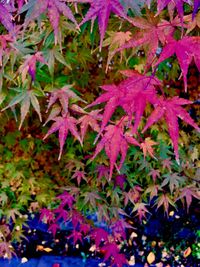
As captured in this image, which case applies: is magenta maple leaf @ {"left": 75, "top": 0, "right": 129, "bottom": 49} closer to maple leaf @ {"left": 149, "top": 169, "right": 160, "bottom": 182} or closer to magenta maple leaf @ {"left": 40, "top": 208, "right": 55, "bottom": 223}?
maple leaf @ {"left": 149, "top": 169, "right": 160, "bottom": 182}

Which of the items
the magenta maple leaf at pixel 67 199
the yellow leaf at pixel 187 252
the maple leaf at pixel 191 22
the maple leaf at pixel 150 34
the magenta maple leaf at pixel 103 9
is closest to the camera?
the magenta maple leaf at pixel 103 9

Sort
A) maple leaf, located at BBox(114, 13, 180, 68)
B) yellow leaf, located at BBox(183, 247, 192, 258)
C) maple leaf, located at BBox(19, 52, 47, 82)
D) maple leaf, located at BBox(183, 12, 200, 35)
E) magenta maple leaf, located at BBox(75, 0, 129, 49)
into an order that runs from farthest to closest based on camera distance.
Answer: yellow leaf, located at BBox(183, 247, 192, 258) < maple leaf, located at BBox(19, 52, 47, 82) < maple leaf, located at BBox(183, 12, 200, 35) < maple leaf, located at BBox(114, 13, 180, 68) < magenta maple leaf, located at BBox(75, 0, 129, 49)

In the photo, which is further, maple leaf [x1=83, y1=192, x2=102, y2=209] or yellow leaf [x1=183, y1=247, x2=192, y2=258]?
yellow leaf [x1=183, y1=247, x2=192, y2=258]

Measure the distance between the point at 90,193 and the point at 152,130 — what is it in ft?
1.97

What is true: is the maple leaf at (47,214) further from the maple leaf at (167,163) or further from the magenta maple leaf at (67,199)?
the maple leaf at (167,163)

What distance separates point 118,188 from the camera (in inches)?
116

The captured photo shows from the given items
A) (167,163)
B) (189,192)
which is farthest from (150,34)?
(189,192)

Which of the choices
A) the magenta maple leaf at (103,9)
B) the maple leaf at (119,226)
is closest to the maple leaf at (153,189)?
the maple leaf at (119,226)

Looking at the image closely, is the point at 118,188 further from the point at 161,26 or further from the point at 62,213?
the point at 161,26

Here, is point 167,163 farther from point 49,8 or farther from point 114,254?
point 49,8

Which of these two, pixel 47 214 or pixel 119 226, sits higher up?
pixel 47 214

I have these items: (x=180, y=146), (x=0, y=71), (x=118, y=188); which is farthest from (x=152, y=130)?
(x=0, y=71)

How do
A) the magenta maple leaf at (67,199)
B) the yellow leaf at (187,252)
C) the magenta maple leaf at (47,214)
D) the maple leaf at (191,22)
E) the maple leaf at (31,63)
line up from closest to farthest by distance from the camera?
1. the maple leaf at (191,22)
2. the maple leaf at (31,63)
3. the magenta maple leaf at (67,199)
4. the magenta maple leaf at (47,214)
5. the yellow leaf at (187,252)

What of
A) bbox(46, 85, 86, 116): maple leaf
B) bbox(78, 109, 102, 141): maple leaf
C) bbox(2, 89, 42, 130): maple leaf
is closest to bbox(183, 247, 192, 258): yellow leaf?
bbox(78, 109, 102, 141): maple leaf
